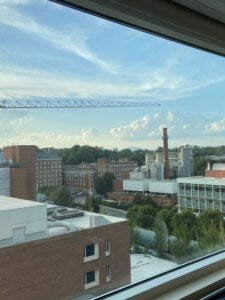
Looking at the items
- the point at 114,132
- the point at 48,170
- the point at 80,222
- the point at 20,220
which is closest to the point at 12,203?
the point at 20,220

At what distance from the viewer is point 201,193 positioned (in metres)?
1.85

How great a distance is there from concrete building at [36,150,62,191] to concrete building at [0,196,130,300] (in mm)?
89

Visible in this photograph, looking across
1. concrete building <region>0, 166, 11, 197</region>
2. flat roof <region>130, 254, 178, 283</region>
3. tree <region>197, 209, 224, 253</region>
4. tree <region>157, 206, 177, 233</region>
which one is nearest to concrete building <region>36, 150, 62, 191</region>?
concrete building <region>0, 166, 11, 197</region>

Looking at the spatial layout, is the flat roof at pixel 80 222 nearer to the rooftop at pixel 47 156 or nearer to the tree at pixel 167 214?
the rooftop at pixel 47 156

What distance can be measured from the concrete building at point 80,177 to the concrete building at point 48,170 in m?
0.03

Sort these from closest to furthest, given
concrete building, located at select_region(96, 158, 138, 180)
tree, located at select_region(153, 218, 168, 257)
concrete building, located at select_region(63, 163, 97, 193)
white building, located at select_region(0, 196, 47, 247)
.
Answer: white building, located at select_region(0, 196, 47, 247), concrete building, located at select_region(63, 163, 97, 193), concrete building, located at select_region(96, 158, 138, 180), tree, located at select_region(153, 218, 168, 257)

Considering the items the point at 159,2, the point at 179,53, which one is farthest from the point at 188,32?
the point at 159,2

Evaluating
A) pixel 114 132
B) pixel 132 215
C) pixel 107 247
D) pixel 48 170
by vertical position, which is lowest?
pixel 107 247

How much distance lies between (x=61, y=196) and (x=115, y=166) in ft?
0.96

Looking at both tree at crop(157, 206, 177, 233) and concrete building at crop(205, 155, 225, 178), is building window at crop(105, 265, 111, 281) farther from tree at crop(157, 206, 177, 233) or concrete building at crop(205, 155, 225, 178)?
concrete building at crop(205, 155, 225, 178)

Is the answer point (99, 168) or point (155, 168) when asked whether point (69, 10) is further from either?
point (155, 168)

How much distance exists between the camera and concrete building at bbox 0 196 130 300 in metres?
1.06

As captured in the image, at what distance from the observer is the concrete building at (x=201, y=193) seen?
1747 mm

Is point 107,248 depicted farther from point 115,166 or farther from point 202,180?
point 202,180
